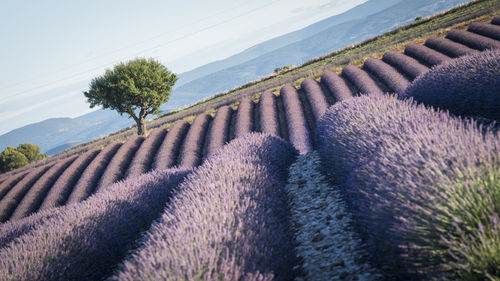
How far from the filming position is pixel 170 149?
39.8 feet

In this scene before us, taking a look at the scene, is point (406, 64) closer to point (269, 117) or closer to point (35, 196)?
point (269, 117)

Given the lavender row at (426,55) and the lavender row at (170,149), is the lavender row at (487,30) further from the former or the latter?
the lavender row at (170,149)

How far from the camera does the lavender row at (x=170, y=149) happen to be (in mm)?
10850

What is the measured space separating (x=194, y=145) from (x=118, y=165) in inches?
128

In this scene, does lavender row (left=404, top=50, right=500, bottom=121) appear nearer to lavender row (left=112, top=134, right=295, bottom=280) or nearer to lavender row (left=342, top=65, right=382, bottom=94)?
lavender row (left=112, top=134, right=295, bottom=280)

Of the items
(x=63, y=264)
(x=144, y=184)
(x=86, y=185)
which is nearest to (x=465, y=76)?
(x=144, y=184)

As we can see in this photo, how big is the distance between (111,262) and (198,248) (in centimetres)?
240

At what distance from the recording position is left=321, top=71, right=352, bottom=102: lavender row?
35.9ft

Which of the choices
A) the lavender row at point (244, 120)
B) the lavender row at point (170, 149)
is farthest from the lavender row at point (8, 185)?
the lavender row at point (244, 120)

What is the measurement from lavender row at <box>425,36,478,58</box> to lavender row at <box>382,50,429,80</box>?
1154 millimetres

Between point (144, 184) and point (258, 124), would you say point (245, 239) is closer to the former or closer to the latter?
point (144, 184)

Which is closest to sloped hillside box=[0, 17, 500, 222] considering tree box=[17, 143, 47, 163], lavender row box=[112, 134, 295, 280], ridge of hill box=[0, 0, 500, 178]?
ridge of hill box=[0, 0, 500, 178]

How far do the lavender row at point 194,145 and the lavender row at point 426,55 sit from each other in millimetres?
9442

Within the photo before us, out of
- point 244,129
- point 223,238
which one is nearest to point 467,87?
point 223,238
